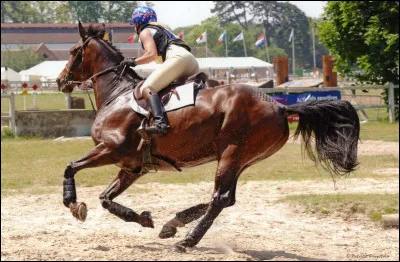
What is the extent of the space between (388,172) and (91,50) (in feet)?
27.7

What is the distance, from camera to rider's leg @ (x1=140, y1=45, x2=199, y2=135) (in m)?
9.18

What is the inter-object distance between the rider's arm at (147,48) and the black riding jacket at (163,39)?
13 cm

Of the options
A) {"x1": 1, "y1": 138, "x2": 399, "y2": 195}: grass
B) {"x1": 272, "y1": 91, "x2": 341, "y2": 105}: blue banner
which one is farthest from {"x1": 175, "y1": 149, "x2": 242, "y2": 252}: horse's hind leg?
{"x1": 272, "y1": 91, "x2": 341, "y2": 105}: blue banner

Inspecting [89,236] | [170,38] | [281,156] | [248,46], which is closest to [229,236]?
[89,236]

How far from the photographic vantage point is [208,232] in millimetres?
10812

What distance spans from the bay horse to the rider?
0.21 meters

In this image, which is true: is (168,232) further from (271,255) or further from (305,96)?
(305,96)

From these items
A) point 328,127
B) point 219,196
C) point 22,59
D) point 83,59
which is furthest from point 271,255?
point 22,59

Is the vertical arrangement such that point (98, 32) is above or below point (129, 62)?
above

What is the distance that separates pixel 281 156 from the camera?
20891 mm

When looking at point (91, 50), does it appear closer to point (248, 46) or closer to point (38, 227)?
point (38, 227)

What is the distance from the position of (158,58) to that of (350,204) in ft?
13.8

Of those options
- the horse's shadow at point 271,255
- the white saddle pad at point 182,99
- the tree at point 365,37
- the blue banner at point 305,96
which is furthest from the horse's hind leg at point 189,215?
the tree at point 365,37

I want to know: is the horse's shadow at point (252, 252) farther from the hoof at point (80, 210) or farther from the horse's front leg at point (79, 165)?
the horse's front leg at point (79, 165)
